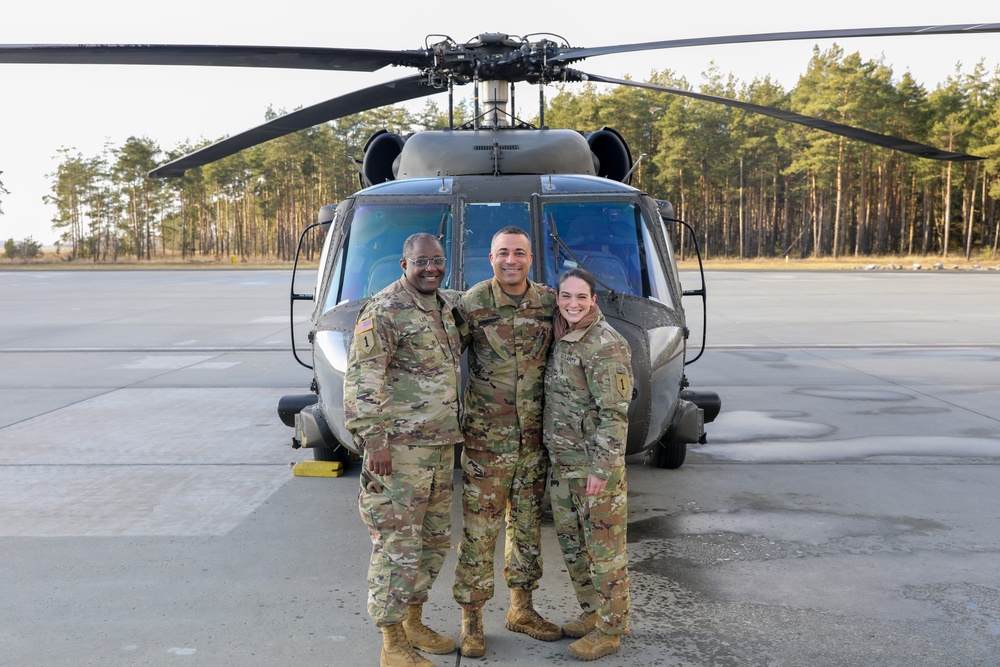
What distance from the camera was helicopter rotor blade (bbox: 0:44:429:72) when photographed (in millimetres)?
4578

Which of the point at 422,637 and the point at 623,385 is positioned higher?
the point at 623,385

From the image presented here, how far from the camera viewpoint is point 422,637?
3273 millimetres

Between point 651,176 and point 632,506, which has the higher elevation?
point 651,176

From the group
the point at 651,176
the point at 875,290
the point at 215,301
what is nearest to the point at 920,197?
the point at 651,176

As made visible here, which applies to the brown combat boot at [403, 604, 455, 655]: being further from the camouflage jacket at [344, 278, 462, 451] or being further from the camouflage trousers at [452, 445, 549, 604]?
the camouflage jacket at [344, 278, 462, 451]

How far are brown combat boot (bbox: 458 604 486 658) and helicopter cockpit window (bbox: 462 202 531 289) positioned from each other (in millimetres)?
A: 1921

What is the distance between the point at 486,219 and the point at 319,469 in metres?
2.07

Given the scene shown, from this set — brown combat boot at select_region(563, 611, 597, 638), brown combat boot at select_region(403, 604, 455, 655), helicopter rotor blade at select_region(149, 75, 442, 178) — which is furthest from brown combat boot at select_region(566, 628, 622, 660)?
helicopter rotor blade at select_region(149, 75, 442, 178)

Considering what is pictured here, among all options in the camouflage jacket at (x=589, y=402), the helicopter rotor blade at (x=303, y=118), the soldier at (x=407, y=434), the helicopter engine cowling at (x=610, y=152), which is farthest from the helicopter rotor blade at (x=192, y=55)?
the camouflage jacket at (x=589, y=402)

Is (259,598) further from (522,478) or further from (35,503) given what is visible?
(35,503)

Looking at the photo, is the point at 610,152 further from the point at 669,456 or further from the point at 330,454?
the point at 330,454

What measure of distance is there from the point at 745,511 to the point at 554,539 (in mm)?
1211

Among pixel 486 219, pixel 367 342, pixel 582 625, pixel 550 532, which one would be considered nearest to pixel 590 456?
pixel 582 625

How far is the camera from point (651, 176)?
64.5 m
